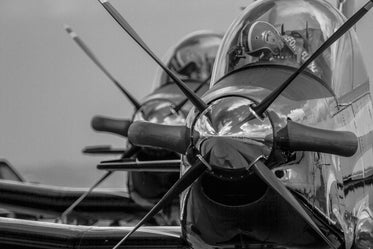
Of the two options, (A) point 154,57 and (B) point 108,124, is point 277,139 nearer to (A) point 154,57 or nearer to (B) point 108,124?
(A) point 154,57

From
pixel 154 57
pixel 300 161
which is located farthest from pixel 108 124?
pixel 300 161

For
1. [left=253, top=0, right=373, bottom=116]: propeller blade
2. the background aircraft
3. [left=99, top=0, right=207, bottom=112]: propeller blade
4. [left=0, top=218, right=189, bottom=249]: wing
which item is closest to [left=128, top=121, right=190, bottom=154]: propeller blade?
[left=99, top=0, right=207, bottom=112]: propeller blade

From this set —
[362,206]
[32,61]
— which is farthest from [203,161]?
[32,61]

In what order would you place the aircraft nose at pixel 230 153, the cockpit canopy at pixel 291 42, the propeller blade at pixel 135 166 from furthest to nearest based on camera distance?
1. the propeller blade at pixel 135 166
2. the cockpit canopy at pixel 291 42
3. the aircraft nose at pixel 230 153

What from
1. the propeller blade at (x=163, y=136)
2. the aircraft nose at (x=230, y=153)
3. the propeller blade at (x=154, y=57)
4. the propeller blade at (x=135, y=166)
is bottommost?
the propeller blade at (x=135, y=166)

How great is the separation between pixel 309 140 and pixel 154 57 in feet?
5.52

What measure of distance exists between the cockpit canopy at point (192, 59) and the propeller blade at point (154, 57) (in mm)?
6358

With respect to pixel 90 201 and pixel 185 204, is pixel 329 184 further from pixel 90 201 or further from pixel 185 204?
pixel 90 201

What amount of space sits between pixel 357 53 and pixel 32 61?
37.7 m

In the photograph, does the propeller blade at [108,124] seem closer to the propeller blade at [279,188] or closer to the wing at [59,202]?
the wing at [59,202]

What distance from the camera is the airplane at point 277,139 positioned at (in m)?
9.01

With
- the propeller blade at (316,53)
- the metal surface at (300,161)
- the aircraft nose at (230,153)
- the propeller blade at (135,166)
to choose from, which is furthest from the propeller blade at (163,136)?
the propeller blade at (135,166)

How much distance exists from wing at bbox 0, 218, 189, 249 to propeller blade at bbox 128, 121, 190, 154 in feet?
7.39

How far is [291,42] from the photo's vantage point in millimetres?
10039
